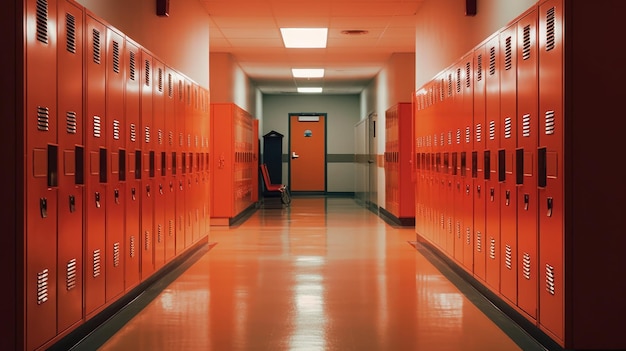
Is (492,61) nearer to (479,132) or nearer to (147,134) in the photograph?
(479,132)

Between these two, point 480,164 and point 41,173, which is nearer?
point 41,173

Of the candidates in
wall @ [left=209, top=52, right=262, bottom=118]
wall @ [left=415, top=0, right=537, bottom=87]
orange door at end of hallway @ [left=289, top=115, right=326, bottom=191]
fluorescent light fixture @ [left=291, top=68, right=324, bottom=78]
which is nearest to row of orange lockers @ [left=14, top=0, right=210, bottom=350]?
wall @ [left=415, top=0, right=537, bottom=87]

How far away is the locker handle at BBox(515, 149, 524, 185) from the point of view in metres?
4.42

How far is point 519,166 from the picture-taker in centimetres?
444

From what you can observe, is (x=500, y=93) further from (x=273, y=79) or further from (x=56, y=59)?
(x=273, y=79)

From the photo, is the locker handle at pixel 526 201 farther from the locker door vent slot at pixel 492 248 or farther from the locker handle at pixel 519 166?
the locker door vent slot at pixel 492 248

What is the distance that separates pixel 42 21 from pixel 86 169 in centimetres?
104

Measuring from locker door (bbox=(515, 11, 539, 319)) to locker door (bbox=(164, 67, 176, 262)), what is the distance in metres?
3.54

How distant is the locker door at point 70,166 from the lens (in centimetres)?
381

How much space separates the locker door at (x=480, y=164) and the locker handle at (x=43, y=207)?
3.30m

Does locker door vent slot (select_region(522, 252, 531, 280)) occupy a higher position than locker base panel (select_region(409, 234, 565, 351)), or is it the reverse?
locker door vent slot (select_region(522, 252, 531, 280))

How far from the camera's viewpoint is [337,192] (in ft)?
73.4

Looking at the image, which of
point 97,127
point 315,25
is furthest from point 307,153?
point 97,127

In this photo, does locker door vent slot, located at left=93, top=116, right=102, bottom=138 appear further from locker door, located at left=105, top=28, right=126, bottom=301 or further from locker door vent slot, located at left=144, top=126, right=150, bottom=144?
locker door vent slot, located at left=144, top=126, right=150, bottom=144
